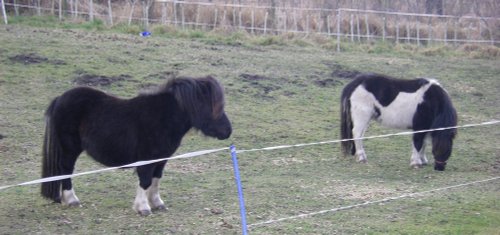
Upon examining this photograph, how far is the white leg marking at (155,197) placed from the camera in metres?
7.67

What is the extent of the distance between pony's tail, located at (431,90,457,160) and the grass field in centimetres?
33

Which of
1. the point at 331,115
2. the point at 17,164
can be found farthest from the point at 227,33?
the point at 17,164

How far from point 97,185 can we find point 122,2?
643 inches

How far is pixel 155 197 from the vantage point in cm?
769

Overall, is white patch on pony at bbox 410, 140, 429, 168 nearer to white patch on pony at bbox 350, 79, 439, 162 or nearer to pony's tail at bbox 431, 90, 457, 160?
white patch on pony at bbox 350, 79, 439, 162

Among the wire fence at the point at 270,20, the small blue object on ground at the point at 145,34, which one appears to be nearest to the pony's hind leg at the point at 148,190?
the small blue object on ground at the point at 145,34

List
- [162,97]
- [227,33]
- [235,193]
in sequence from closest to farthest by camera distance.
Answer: [162,97]
[235,193]
[227,33]

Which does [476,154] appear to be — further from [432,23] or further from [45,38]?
[432,23]

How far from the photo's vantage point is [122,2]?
2423 centimetres

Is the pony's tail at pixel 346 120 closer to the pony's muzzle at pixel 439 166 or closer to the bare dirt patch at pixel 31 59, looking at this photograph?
the pony's muzzle at pixel 439 166

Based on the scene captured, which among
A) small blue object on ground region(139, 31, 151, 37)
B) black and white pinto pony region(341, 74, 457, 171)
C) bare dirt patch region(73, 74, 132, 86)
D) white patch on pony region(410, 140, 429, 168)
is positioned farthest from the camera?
small blue object on ground region(139, 31, 151, 37)

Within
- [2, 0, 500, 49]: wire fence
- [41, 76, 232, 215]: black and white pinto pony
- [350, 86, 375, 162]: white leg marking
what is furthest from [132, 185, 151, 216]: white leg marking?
[2, 0, 500, 49]: wire fence

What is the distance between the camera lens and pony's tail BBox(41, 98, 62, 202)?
7.62m

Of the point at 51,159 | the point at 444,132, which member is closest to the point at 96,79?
the point at 51,159
